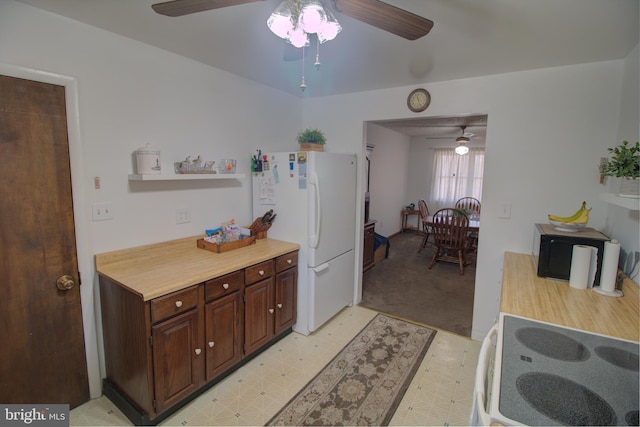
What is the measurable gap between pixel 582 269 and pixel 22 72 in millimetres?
3229

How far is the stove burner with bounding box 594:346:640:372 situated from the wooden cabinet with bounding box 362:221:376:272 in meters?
3.37

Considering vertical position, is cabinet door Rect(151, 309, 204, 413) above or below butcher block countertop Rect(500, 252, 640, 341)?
below

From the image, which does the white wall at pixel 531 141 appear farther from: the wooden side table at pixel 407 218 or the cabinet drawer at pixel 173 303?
the wooden side table at pixel 407 218

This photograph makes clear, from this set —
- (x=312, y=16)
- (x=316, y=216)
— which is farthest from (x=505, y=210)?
(x=312, y=16)

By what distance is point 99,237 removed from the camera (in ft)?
6.56

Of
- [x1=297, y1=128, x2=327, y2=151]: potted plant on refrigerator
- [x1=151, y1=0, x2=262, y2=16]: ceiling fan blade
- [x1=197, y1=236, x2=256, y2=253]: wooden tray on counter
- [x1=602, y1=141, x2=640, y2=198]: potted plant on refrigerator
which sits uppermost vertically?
[x1=151, y1=0, x2=262, y2=16]: ceiling fan blade

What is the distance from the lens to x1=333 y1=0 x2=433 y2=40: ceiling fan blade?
1114 millimetres

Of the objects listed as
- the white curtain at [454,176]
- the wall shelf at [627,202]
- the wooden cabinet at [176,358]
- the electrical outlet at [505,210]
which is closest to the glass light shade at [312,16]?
the wall shelf at [627,202]

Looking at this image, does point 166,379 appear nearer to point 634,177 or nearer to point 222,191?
point 222,191

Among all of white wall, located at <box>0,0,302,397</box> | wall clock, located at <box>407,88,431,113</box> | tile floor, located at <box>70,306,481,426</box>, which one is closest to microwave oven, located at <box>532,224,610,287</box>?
tile floor, located at <box>70,306,481,426</box>

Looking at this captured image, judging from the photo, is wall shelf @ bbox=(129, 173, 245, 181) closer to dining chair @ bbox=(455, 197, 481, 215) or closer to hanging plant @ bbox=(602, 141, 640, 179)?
hanging plant @ bbox=(602, 141, 640, 179)

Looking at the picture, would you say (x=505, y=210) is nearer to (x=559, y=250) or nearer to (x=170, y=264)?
(x=559, y=250)

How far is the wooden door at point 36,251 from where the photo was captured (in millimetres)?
1653

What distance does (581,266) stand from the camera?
5.96 ft
